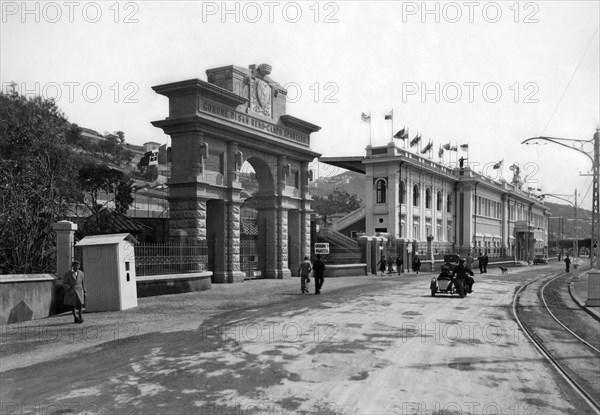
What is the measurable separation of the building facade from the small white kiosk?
31.8 m

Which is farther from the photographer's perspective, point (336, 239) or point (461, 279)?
point (336, 239)

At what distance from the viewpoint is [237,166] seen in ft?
79.2

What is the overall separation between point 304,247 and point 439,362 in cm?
2046

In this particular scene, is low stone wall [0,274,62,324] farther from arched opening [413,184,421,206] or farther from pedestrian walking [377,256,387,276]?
arched opening [413,184,421,206]

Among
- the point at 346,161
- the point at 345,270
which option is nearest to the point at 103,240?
the point at 345,270

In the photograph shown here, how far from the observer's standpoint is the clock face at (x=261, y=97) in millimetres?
25578

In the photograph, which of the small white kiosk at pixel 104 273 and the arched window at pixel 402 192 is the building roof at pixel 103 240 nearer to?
the small white kiosk at pixel 104 273

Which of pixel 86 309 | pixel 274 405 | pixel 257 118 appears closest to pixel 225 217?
pixel 257 118

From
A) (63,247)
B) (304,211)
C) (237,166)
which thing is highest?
(237,166)

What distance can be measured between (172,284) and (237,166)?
6.96 meters

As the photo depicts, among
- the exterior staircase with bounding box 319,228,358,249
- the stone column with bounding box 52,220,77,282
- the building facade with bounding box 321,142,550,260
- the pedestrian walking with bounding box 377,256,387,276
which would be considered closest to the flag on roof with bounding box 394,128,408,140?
the building facade with bounding box 321,142,550,260

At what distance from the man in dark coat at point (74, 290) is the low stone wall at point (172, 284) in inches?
169

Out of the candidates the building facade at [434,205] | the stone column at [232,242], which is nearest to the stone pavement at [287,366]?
the stone column at [232,242]

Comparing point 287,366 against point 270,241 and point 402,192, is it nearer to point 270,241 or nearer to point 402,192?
point 270,241
